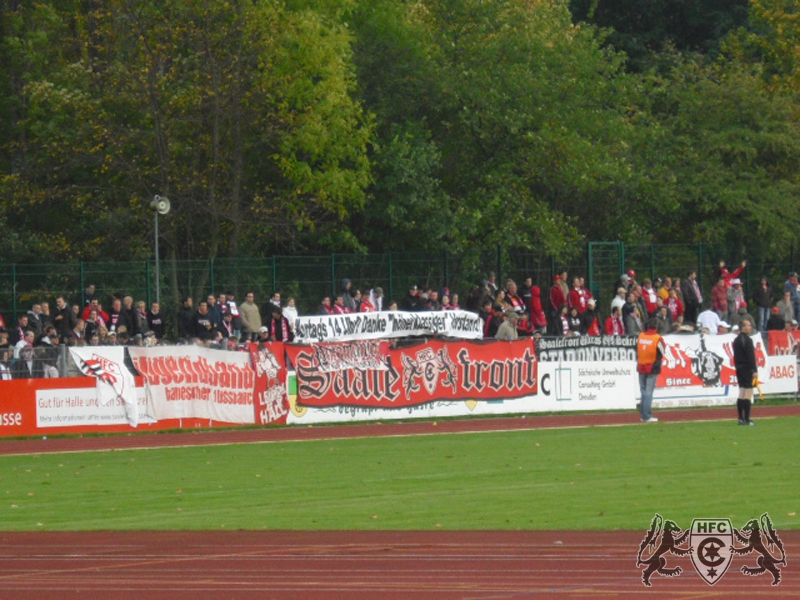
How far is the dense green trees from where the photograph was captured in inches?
1511

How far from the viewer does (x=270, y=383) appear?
97.0 feet

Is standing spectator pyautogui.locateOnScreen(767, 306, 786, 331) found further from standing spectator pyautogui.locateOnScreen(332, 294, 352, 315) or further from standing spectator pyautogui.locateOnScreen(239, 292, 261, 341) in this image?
standing spectator pyautogui.locateOnScreen(239, 292, 261, 341)

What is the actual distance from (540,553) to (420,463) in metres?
9.11

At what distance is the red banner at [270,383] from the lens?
1158 inches

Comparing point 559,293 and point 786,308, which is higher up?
point 559,293

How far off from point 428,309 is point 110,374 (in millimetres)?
9828

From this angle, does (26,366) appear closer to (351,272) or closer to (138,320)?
(138,320)

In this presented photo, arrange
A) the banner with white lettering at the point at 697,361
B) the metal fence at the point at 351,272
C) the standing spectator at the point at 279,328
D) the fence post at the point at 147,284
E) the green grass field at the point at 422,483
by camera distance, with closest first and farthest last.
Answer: the green grass field at the point at 422,483 → the standing spectator at the point at 279,328 → the banner with white lettering at the point at 697,361 → the metal fence at the point at 351,272 → the fence post at the point at 147,284

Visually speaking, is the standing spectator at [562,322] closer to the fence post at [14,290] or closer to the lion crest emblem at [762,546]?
the fence post at [14,290]

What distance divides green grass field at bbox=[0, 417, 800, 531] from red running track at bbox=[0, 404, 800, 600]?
813 millimetres

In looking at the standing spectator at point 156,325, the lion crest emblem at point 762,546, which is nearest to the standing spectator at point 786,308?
the standing spectator at point 156,325

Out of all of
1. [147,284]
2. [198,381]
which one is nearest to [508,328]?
[198,381]

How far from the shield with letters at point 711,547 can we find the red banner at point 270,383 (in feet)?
55.1

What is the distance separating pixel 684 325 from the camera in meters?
37.8
